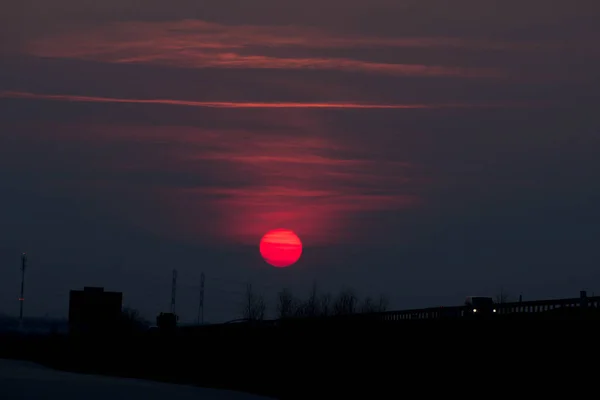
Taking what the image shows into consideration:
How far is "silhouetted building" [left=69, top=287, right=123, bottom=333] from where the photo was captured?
118 meters

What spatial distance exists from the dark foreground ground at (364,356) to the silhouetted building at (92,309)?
647 inches

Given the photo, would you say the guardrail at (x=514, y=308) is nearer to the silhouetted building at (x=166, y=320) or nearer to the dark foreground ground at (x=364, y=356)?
the dark foreground ground at (x=364, y=356)

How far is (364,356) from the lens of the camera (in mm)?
57250

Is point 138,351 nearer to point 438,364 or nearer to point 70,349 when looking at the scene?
point 70,349

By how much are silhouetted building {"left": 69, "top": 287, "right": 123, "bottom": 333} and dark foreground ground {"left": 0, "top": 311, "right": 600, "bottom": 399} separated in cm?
1643

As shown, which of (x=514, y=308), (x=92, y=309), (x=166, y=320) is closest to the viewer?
(x=514, y=308)

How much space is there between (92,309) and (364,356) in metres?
66.5

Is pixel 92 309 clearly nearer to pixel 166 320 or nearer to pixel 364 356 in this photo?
pixel 166 320

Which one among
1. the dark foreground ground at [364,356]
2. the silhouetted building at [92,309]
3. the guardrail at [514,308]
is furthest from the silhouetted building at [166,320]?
the guardrail at [514,308]

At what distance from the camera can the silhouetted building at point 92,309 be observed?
118m

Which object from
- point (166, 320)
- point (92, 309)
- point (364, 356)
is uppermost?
point (92, 309)

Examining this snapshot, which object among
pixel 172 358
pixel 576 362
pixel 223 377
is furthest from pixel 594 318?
pixel 172 358

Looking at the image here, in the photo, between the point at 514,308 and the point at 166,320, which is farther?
the point at 166,320

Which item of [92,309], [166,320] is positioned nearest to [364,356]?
[166,320]
